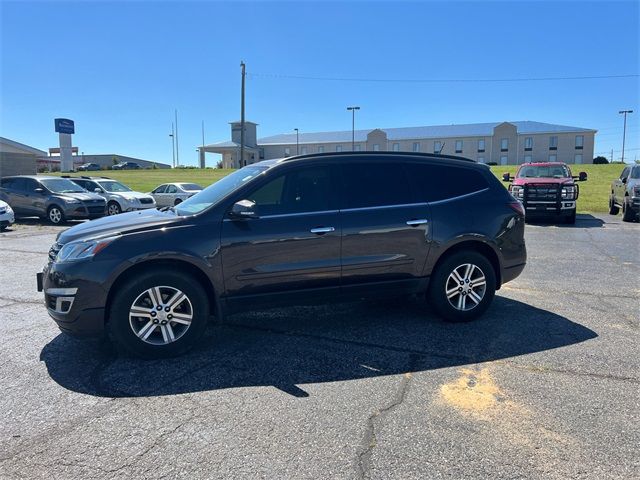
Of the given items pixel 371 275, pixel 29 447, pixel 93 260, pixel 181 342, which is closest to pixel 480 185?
pixel 371 275

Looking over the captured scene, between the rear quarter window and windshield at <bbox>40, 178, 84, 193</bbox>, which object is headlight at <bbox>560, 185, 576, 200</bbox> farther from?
windshield at <bbox>40, 178, 84, 193</bbox>

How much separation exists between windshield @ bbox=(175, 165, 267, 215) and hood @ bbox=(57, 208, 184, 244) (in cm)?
18

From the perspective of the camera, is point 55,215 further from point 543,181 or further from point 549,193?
point 549,193

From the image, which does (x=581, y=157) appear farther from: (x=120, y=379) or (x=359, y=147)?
(x=120, y=379)

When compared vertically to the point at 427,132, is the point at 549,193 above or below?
below

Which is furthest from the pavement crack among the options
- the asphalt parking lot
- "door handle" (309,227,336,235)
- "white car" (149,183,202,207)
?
"white car" (149,183,202,207)

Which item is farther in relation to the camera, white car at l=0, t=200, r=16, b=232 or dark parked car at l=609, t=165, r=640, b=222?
dark parked car at l=609, t=165, r=640, b=222

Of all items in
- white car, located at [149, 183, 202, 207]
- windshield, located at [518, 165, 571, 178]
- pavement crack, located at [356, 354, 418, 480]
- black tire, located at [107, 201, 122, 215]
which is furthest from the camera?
white car, located at [149, 183, 202, 207]

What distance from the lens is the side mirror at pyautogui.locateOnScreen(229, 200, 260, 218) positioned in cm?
421

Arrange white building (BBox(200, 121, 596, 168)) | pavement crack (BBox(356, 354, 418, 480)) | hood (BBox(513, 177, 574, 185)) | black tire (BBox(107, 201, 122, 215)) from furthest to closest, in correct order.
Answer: white building (BBox(200, 121, 596, 168)) → black tire (BBox(107, 201, 122, 215)) → hood (BBox(513, 177, 574, 185)) → pavement crack (BBox(356, 354, 418, 480))

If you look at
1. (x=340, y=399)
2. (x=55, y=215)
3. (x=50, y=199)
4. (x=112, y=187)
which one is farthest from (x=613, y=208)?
(x=50, y=199)

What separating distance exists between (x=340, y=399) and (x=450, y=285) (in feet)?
7.14

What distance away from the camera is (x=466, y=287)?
16.9 ft

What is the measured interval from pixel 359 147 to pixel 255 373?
75.6m
